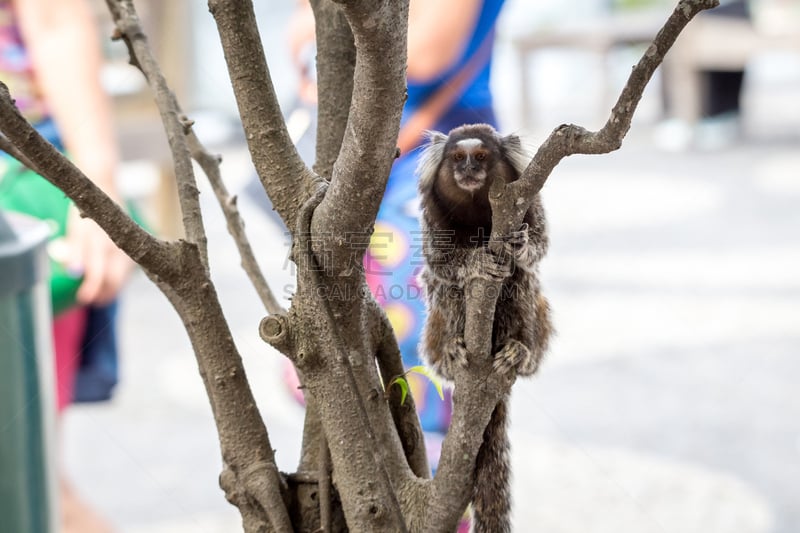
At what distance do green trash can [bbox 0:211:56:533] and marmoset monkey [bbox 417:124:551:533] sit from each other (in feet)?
1.62

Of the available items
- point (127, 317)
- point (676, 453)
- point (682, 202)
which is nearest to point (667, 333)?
point (676, 453)

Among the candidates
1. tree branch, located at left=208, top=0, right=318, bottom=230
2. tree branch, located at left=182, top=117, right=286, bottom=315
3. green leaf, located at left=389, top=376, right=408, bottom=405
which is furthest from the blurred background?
tree branch, located at left=208, top=0, right=318, bottom=230

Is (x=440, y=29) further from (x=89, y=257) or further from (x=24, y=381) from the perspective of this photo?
(x=89, y=257)

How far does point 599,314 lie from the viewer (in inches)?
126

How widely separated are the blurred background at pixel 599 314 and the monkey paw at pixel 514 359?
0.10 meters

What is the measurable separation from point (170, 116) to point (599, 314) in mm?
Result: 2520

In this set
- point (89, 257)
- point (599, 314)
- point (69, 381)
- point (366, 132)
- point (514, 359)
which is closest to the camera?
point (366, 132)

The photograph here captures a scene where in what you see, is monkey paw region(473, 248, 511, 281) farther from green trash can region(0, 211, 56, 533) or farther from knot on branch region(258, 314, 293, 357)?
green trash can region(0, 211, 56, 533)

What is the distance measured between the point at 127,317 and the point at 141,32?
2774 mm

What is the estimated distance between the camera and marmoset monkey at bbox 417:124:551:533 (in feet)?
2.56

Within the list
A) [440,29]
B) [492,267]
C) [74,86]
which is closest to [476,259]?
[492,267]

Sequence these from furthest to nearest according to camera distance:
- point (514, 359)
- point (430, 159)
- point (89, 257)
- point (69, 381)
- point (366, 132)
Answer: point (69, 381), point (89, 257), point (430, 159), point (514, 359), point (366, 132)

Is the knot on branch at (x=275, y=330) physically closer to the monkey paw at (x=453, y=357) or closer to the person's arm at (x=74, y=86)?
the monkey paw at (x=453, y=357)

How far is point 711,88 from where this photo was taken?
5.62 meters
